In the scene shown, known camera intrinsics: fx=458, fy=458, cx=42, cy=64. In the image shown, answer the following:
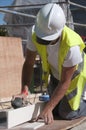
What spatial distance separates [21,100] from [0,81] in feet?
7.96

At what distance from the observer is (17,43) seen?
710 centimetres

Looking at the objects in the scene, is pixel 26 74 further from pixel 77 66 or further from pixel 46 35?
pixel 46 35

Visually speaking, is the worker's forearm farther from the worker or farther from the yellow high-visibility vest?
the yellow high-visibility vest

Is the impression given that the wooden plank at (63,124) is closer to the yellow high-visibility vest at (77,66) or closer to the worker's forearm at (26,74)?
the yellow high-visibility vest at (77,66)

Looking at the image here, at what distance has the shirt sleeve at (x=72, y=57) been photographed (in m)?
3.88

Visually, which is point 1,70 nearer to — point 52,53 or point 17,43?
point 17,43

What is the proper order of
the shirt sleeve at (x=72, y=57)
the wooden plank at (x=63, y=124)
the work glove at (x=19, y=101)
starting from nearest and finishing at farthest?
the wooden plank at (x=63, y=124) → the shirt sleeve at (x=72, y=57) → the work glove at (x=19, y=101)

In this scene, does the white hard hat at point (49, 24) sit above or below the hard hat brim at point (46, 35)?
above

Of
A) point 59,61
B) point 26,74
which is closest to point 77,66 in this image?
point 59,61

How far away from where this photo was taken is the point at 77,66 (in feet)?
13.9

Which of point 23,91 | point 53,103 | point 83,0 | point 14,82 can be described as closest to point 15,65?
point 14,82

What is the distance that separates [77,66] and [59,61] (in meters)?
0.27

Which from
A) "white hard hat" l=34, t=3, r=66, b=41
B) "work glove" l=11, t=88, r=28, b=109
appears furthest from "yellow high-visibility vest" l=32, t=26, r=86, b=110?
"work glove" l=11, t=88, r=28, b=109

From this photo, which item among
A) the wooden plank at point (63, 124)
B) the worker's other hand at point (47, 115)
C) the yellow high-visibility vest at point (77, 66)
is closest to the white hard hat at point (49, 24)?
the yellow high-visibility vest at point (77, 66)
